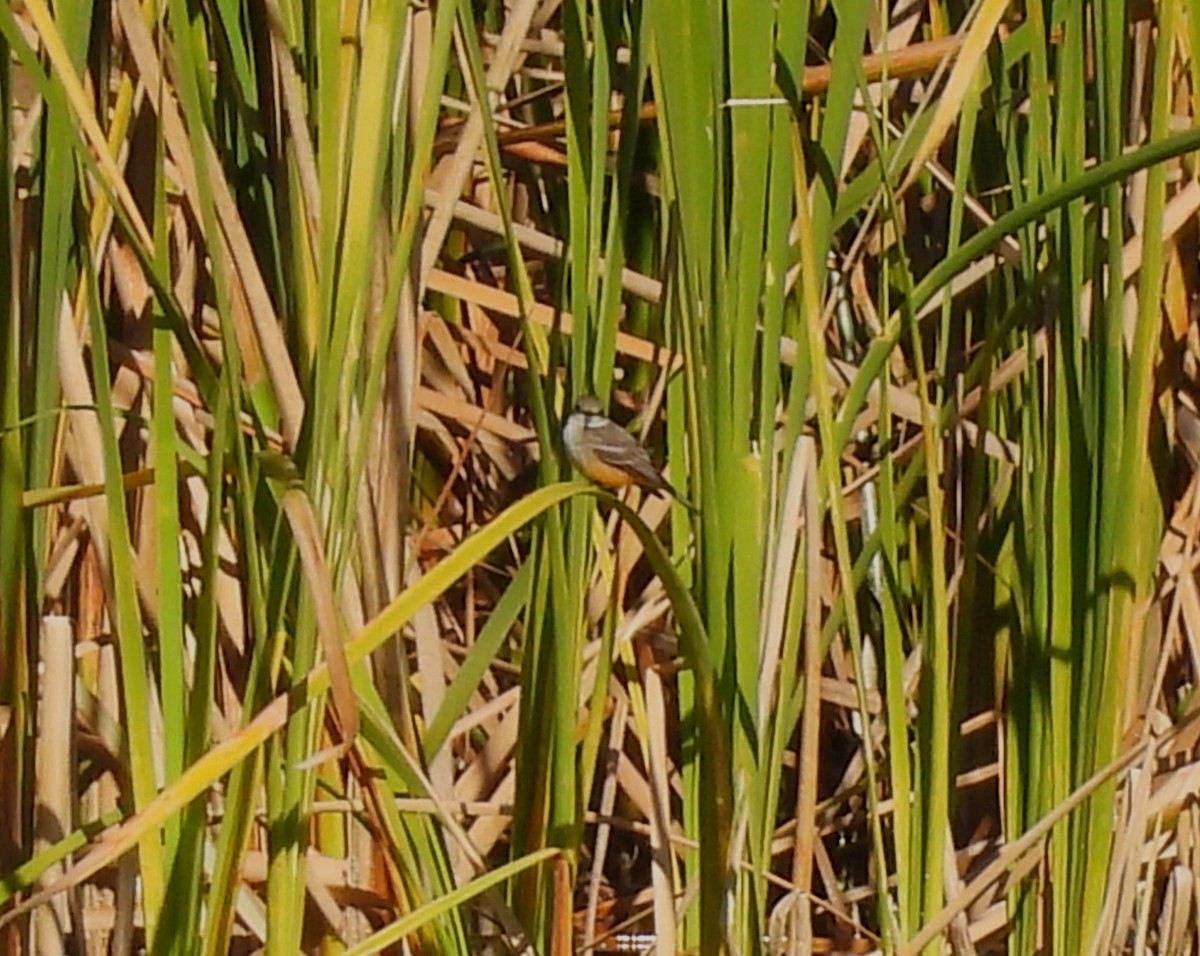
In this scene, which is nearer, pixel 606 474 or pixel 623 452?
pixel 623 452

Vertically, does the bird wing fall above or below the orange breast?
above

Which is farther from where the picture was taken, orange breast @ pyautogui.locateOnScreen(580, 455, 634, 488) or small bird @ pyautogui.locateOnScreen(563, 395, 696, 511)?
orange breast @ pyautogui.locateOnScreen(580, 455, 634, 488)

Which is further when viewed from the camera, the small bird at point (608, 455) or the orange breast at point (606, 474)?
the orange breast at point (606, 474)

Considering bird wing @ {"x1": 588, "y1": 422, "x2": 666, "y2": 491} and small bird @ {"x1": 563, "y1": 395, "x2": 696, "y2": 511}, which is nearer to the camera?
small bird @ {"x1": 563, "y1": 395, "x2": 696, "y2": 511}

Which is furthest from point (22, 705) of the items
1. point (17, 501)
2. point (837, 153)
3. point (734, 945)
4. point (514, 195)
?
point (514, 195)

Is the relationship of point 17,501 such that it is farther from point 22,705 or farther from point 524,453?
point 524,453

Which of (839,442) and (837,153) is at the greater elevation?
(837,153)

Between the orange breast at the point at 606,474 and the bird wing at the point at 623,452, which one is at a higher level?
the bird wing at the point at 623,452

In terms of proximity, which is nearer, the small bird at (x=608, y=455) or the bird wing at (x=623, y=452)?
the small bird at (x=608, y=455)
